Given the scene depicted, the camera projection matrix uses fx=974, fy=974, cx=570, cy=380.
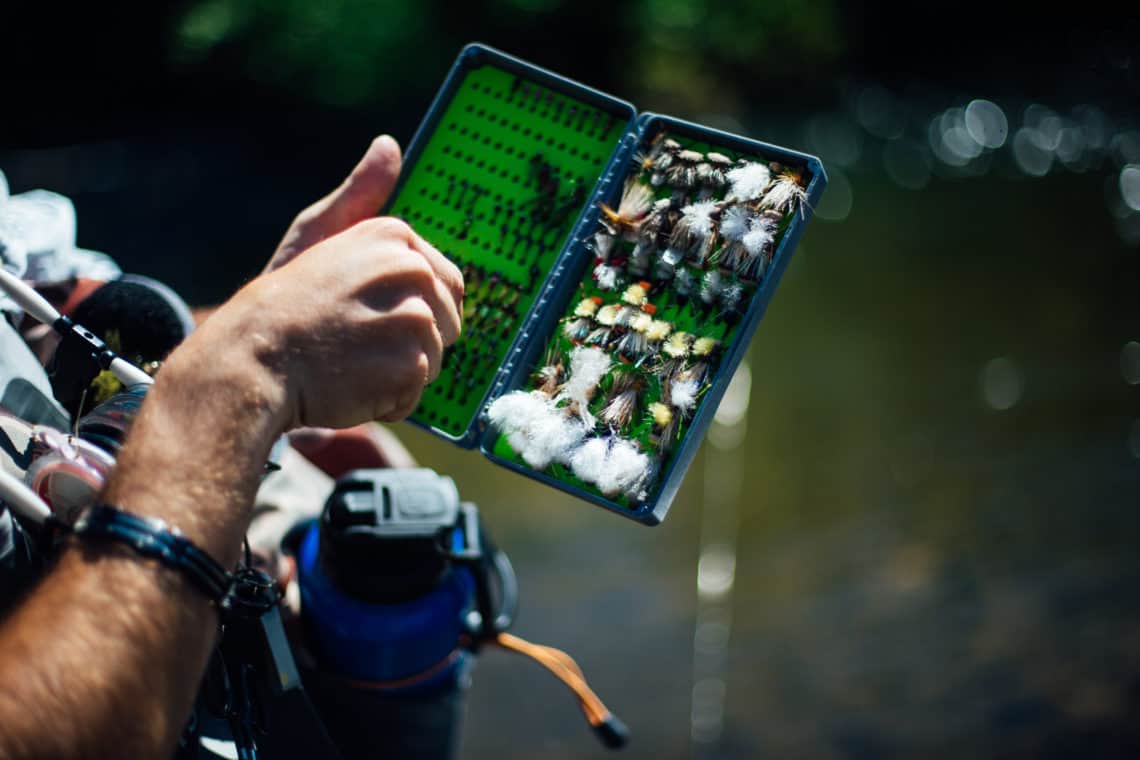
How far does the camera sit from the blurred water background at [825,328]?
231 centimetres

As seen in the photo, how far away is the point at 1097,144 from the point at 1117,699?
3105 millimetres

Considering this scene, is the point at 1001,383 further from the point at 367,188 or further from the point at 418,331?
the point at 418,331

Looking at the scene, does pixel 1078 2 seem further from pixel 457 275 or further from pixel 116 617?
pixel 116 617

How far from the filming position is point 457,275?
1.09m

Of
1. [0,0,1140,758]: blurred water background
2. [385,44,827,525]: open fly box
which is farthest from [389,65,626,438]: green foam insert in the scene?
[0,0,1140,758]: blurred water background

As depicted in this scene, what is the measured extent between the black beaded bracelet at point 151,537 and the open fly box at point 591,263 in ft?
1.53

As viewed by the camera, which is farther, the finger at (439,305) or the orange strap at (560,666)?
the orange strap at (560,666)

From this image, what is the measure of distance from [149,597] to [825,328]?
10.00 ft

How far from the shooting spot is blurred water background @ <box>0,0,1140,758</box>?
2312mm

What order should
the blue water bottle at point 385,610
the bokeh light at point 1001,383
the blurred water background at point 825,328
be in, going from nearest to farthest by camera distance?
the blue water bottle at point 385,610 < the blurred water background at point 825,328 < the bokeh light at point 1001,383

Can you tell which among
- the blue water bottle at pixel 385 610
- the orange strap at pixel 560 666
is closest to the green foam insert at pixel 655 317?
the blue water bottle at pixel 385 610

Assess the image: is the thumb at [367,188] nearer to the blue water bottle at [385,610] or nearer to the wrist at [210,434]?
the blue water bottle at [385,610]

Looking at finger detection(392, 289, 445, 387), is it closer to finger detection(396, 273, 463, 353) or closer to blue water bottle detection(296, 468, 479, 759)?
finger detection(396, 273, 463, 353)

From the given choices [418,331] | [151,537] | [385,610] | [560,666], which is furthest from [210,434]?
[560,666]
